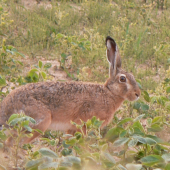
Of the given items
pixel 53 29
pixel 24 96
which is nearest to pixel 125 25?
pixel 53 29

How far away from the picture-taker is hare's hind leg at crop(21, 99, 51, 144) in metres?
4.28

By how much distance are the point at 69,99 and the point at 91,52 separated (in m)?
2.30

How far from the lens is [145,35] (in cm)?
786

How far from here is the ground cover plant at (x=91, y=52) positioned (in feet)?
15.0

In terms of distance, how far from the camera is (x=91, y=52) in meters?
6.82

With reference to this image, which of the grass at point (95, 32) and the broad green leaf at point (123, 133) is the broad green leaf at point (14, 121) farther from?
the grass at point (95, 32)

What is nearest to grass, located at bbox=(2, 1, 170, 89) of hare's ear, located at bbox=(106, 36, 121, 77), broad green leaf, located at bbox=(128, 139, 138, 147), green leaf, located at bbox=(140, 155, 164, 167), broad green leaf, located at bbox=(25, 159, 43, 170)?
hare's ear, located at bbox=(106, 36, 121, 77)

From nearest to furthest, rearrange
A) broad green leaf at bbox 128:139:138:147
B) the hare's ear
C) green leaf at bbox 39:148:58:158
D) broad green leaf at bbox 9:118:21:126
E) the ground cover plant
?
green leaf at bbox 39:148:58:158
broad green leaf at bbox 9:118:21:126
broad green leaf at bbox 128:139:138:147
the ground cover plant
the hare's ear

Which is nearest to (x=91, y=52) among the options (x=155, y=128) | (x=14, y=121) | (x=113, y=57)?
(x=113, y=57)

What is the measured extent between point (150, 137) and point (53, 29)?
4451 mm

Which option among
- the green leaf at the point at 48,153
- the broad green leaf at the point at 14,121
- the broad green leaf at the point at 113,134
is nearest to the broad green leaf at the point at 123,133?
the broad green leaf at the point at 113,134

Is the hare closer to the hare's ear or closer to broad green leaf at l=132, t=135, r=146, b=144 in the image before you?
the hare's ear

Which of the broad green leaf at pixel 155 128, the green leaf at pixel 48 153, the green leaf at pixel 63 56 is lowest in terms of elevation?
the broad green leaf at pixel 155 128

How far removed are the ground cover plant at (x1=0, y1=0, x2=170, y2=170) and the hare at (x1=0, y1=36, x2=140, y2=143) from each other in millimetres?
167
